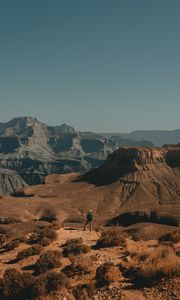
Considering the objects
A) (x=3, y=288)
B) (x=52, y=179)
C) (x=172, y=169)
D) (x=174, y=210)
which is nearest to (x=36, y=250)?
(x=3, y=288)

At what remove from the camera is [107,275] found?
765 inches

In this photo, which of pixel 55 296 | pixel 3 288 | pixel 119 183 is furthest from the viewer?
pixel 119 183

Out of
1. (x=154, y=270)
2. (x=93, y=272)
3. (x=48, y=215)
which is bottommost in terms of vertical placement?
(x=48, y=215)

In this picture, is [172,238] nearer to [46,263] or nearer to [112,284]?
[46,263]

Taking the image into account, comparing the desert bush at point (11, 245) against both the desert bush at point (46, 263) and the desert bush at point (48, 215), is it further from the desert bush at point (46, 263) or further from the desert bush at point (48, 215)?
the desert bush at point (48, 215)

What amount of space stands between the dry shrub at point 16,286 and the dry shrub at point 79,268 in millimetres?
2041

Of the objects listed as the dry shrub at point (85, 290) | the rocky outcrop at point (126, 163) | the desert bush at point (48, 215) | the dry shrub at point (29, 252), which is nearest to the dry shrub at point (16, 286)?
the dry shrub at point (85, 290)

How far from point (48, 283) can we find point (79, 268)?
9.02 feet

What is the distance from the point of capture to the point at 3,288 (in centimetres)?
1922

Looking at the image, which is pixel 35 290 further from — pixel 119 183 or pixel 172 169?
pixel 172 169

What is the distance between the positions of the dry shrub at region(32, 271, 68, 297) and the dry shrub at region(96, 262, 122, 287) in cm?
157

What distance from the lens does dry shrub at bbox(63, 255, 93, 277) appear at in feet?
68.2

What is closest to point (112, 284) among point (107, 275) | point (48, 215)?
point (107, 275)

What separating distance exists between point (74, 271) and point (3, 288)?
3.65m
